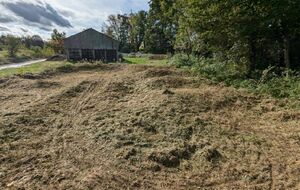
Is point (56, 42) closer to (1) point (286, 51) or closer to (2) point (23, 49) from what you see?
(2) point (23, 49)

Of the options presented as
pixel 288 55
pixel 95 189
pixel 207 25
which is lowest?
pixel 95 189

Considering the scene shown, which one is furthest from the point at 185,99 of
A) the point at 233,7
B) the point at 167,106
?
the point at 233,7

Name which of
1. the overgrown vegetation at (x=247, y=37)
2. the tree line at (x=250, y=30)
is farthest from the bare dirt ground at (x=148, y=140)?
the tree line at (x=250, y=30)

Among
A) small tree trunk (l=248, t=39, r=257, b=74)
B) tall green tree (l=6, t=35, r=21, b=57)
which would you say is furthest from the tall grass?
tall green tree (l=6, t=35, r=21, b=57)

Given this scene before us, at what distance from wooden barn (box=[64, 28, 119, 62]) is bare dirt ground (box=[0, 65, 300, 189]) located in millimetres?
26509

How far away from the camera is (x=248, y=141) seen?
727 cm

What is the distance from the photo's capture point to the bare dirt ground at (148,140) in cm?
561

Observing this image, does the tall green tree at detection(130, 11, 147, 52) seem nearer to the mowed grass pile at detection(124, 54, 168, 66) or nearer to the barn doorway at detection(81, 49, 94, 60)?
the mowed grass pile at detection(124, 54, 168, 66)

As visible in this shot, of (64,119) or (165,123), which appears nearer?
(165,123)

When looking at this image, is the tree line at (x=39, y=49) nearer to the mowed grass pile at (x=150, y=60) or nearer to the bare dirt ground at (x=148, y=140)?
the mowed grass pile at (x=150, y=60)

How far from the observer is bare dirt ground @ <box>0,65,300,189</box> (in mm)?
5613

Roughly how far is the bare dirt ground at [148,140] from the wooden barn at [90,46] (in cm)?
2651

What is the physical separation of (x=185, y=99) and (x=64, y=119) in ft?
11.5

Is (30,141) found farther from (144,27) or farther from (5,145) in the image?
(144,27)
